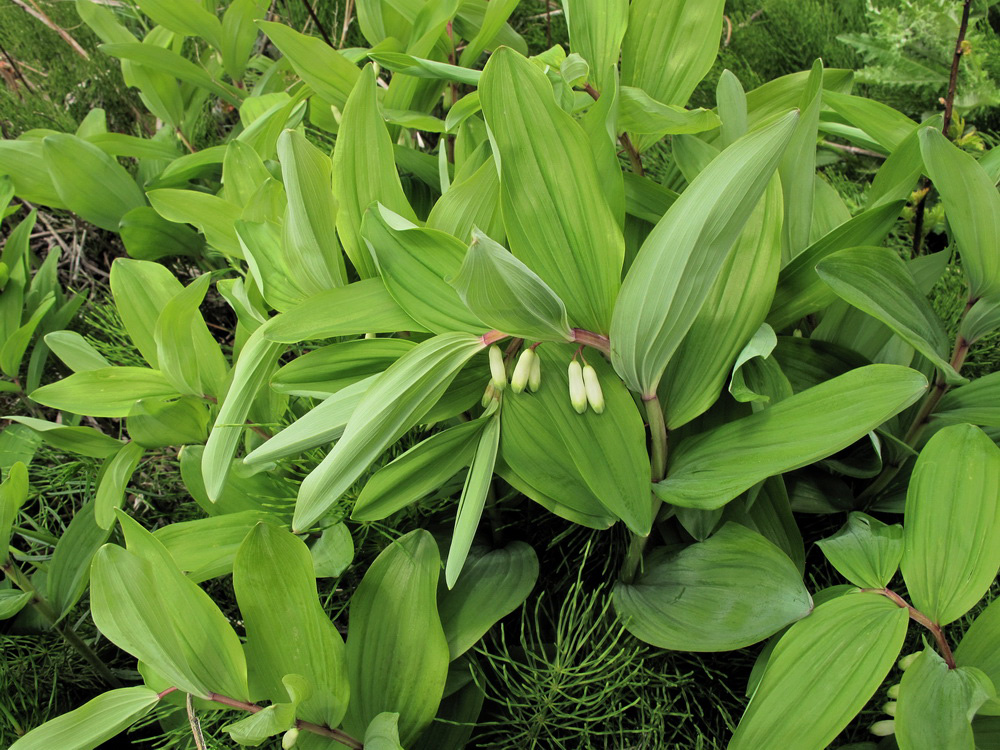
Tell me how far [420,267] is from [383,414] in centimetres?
8

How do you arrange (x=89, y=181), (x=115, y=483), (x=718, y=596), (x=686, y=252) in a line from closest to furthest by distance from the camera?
(x=686, y=252), (x=718, y=596), (x=115, y=483), (x=89, y=181)

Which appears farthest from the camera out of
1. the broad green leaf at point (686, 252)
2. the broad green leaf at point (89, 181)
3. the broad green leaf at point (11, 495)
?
the broad green leaf at point (89, 181)

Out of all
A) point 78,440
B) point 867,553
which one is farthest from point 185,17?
point 867,553

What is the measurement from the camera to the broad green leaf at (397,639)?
1.39 feet

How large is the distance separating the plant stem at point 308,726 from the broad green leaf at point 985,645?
332 millimetres

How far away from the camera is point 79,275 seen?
887mm

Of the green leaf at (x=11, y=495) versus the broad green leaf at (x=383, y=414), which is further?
the green leaf at (x=11, y=495)

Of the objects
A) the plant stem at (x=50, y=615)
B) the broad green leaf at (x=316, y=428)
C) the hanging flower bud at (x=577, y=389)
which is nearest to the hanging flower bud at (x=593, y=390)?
the hanging flower bud at (x=577, y=389)

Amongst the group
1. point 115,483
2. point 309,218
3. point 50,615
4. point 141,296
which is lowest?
point 50,615

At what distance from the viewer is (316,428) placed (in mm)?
375

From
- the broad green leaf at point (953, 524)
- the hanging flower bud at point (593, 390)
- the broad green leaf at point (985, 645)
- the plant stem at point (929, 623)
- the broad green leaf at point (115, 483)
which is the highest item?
the hanging flower bud at point (593, 390)

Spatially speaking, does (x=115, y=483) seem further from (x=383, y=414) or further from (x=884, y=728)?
(x=884, y=728)

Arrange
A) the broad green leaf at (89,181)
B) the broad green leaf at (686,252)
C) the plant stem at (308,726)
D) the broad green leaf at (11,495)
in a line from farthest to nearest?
the broad green leaf at (89,181), the broad green leaf at (11,495), the plant stem at (308,726), the broad green leaf at (686,252)

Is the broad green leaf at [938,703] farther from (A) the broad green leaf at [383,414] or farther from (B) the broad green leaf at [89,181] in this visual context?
(B) the broad green leaf at [89,181]
